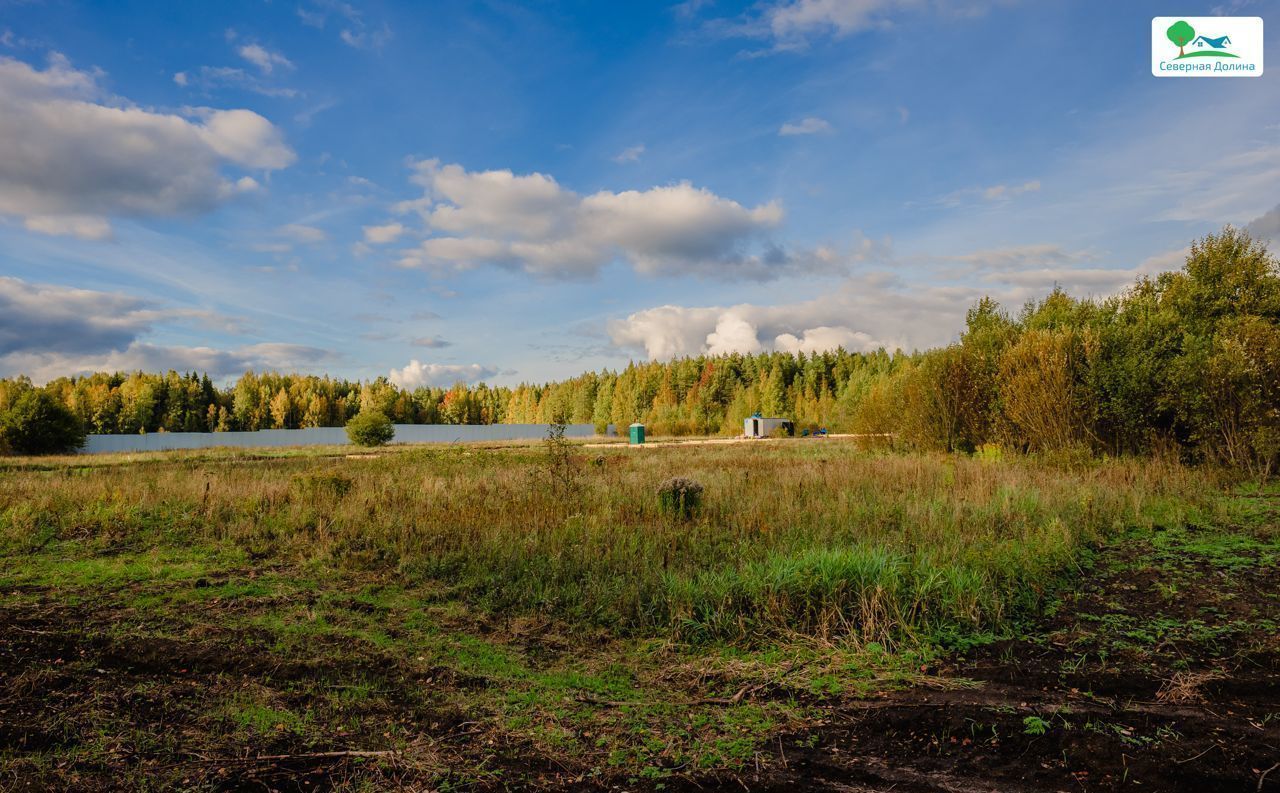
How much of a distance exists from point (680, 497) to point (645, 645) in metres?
5.28

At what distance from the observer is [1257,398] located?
1211cm

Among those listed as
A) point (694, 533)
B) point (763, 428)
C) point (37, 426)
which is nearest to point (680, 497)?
point (694, 533)

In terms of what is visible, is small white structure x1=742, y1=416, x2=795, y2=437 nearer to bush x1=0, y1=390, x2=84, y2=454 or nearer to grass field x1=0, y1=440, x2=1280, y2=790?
grass field x1=0, y1=440, x2=1280, y2=790

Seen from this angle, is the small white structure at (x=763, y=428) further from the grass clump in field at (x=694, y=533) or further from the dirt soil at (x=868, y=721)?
the dirt soil at (x=868, y=721)

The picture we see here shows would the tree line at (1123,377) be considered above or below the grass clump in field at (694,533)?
above

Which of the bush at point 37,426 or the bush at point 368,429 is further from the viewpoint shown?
the bush at point 368,429

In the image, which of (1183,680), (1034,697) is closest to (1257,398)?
(1183,680)

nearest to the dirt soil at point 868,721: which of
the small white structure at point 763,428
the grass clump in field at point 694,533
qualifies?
the grass clump in field at point 694,533

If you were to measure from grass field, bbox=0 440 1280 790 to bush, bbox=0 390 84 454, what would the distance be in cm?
3442

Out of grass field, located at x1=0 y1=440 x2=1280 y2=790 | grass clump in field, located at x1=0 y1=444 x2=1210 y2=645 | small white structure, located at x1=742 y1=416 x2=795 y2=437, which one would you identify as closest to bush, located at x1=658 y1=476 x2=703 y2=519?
grass clump in field, located at x1=0 y1=444 x2=1210 y2=645

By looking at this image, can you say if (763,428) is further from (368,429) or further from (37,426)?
(37,426)

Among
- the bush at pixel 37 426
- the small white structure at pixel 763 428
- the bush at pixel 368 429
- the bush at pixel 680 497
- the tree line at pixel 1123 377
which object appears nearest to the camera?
the bush at pixel 680 497

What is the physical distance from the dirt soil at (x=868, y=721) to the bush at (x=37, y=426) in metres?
40.8

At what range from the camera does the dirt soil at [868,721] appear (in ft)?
10.0
